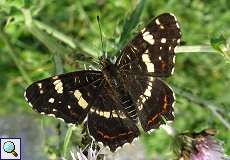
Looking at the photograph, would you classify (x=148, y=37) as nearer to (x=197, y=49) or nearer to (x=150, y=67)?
(x=150, y=67)

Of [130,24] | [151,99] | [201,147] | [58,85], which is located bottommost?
[201,147]

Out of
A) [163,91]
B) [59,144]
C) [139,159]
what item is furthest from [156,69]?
[139,159]

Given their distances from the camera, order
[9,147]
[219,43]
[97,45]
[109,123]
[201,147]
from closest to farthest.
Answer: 1. [109,123]
2. [219,43]
3. [201,147]
4. [9,147]
5. [97,45]

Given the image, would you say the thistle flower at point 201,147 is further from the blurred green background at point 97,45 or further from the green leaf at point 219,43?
the blurred green background at point 97,45

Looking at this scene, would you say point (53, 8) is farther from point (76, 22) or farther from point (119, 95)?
point (119, 95)

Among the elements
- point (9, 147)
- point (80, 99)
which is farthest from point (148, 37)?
point (9, 147)

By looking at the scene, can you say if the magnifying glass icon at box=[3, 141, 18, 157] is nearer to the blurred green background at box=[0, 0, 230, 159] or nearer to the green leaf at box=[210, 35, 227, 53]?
the blurred green background at box=[0, 0, 230, 159]

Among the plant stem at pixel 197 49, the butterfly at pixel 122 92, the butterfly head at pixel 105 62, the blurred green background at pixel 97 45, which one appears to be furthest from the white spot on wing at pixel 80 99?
the blurred green background at pixel 97 45
